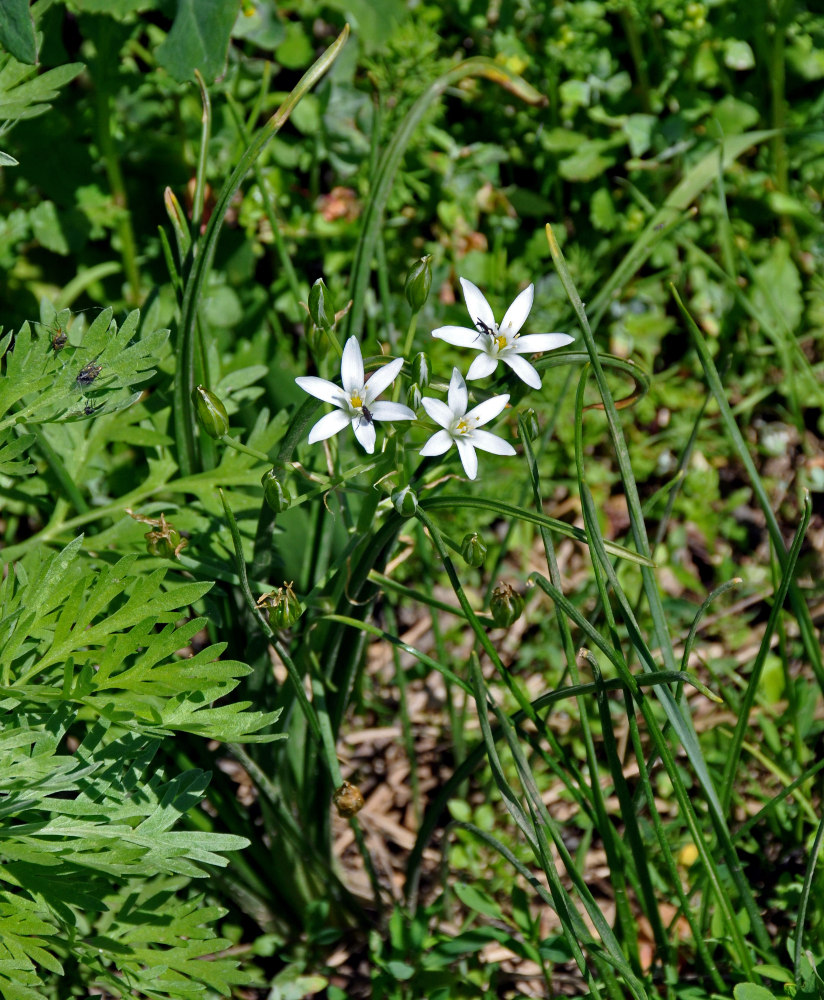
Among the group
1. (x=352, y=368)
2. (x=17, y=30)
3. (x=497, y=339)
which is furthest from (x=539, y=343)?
(x=17, y=30)

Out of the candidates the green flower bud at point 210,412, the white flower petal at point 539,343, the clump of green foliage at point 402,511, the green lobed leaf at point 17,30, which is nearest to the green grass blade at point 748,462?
the clump of green foliage at point 402,511

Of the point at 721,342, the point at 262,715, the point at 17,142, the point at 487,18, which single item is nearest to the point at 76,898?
the point at 262,715

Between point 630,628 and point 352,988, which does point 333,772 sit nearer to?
point 630,628

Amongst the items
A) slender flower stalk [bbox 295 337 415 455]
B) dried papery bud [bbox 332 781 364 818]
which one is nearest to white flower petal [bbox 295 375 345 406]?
slender flower stalk [bbox 295 337 415 455]

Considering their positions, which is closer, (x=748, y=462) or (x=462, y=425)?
(x=462, y=425)

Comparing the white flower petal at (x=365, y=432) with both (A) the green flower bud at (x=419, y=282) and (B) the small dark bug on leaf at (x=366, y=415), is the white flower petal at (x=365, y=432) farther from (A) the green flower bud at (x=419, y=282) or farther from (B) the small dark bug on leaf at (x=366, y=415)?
(A) the green flower bud at (x=419, y=282)

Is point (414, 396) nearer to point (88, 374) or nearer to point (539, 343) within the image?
point (539, 343)
